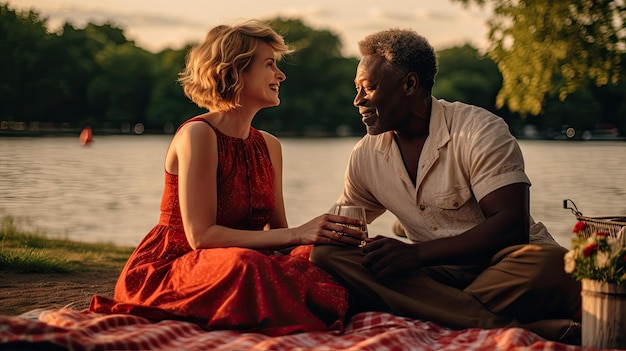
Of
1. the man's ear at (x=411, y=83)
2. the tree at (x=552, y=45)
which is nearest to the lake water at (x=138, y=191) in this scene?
the tree at (x=552, y=45)

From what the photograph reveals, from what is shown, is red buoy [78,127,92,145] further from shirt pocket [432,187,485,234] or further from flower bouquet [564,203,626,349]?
flower bouquet [564,203,626,349]

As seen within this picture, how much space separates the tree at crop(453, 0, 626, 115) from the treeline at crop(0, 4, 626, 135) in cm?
3228

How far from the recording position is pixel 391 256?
5.01 metres

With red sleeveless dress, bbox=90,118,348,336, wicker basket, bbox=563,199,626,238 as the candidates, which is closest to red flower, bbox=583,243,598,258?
red sleeveless dress, bbox=90,118,348,336

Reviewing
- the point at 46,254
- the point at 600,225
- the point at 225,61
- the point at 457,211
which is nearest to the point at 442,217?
the point at 457,211

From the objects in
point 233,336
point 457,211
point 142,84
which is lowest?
point 233,336

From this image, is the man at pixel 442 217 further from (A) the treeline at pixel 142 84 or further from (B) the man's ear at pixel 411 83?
(A) the treeline at pixel 142 84

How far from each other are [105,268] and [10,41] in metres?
54.9

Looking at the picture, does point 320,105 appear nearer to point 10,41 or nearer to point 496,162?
point 10,41

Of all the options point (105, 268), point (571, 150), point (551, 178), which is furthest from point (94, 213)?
point (571, 150)

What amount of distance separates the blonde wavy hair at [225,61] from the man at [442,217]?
2.34 ft

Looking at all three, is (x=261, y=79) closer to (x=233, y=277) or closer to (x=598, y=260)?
(x=233, y=277)

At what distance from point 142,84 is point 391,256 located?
89417 mm

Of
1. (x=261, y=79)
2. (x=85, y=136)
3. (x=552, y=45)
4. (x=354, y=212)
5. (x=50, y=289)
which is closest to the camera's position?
(x=354, y=212)
